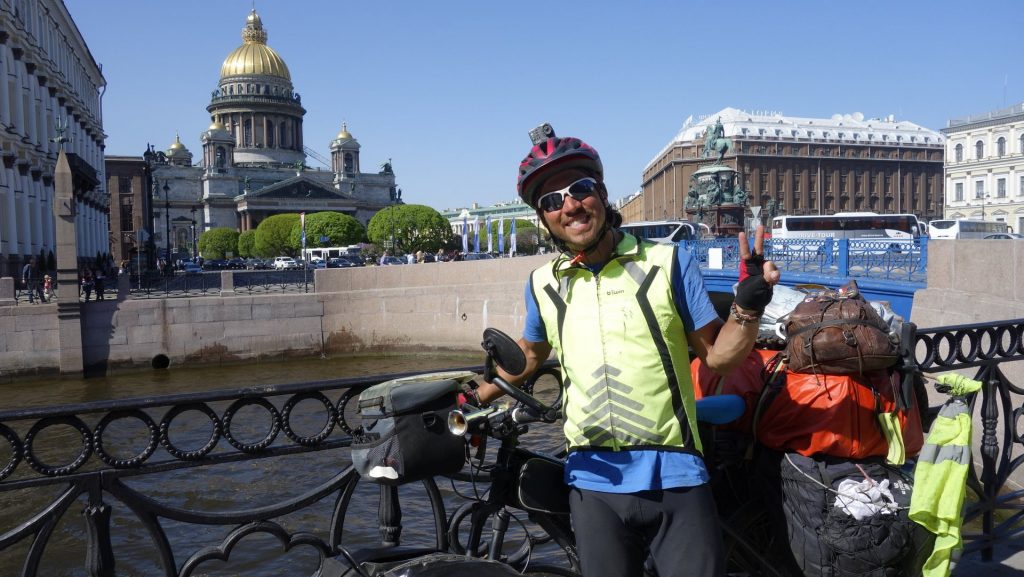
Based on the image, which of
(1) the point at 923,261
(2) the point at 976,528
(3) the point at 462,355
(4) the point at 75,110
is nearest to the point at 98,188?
(4) the point at 75,110

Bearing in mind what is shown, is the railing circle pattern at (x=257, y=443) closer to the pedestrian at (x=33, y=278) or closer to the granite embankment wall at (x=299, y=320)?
the granite embankment wall at (x=299, y=320)

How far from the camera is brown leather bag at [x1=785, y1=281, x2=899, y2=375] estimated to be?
275cm

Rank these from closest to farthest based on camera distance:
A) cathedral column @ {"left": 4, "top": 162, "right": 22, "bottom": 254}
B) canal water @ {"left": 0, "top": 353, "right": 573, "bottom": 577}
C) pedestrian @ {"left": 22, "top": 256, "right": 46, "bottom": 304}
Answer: canal water @ {"left": 0, "top": 353, "right": 573, "bottom": 577}
pedestrian @ {"left": 22, "top": 256, "right": 46, "bottom": 304}
cathedral column @ {"left": 4, "top": 162, "right": 22, "bottom": 254}

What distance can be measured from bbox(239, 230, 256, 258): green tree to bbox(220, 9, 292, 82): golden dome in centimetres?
2691

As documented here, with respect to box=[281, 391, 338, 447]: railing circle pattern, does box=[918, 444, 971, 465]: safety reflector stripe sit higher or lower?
lower

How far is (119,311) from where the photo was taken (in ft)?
75.5

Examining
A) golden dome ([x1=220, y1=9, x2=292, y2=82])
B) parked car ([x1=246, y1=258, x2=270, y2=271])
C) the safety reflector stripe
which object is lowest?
the safety reflector stripe

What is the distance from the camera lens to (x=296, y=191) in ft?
343

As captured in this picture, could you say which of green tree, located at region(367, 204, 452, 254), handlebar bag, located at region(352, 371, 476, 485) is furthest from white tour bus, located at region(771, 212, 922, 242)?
green tree, located at region(367, 204, 452, 254)

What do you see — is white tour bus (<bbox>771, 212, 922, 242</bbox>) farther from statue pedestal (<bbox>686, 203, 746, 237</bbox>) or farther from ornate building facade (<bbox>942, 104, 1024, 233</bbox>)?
ornate building facade (<bbox>942, 104, 1024, 233</bbox>)

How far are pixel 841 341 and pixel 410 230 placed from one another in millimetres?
84796

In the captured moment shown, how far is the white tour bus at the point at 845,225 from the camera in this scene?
3669 centimetres

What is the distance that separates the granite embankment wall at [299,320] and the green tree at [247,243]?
72255 millimetres

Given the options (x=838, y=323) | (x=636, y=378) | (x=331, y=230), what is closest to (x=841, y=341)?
Result: (x=838, y=323)
